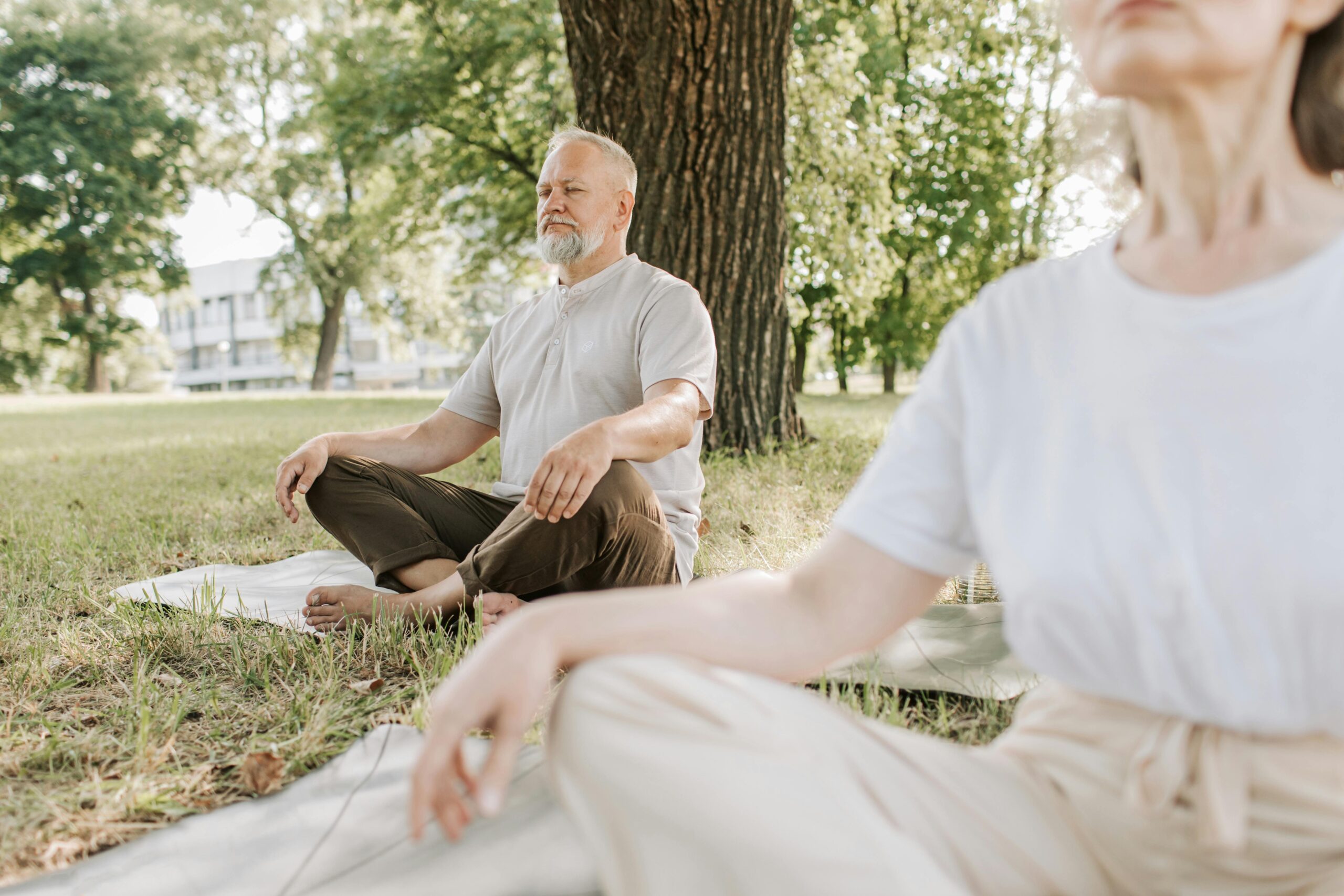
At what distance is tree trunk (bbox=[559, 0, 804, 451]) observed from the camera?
226 inches

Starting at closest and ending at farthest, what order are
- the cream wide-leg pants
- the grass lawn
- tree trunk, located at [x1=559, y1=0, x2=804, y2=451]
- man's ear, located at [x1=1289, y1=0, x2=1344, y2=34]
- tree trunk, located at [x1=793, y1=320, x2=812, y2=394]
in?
1. the cream wide-leg pants
2. man's ear, located at [x1=1289, y1=0, x2=1344, y2=34]
3. the grass lawn
4. tree trunk, located at [x1=559, y1=0, x2=804, y2=451]
5. tree trunk, located at [x1=793, y1=320, x2=812, y2=394]

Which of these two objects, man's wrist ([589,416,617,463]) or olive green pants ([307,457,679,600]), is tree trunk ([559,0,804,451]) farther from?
man's wrist ([589,416,617,463])

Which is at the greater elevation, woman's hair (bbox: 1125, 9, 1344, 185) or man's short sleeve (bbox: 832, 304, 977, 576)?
woman's hair (bbox: 1125, 9, 1344, 185)

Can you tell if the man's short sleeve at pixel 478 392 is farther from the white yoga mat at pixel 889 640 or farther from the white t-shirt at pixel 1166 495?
the white t-shirt at pixel 1166 495

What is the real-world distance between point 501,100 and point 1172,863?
13.6 m

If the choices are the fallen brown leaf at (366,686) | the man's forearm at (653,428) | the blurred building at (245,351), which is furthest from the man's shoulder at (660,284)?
the blurred building at (245,351)

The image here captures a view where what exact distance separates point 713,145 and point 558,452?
13.2 feet

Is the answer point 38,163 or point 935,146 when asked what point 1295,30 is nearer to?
point 935,146

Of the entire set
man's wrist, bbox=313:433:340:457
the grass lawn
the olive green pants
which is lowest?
the grass lawn

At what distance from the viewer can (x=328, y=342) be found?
28.4 meters

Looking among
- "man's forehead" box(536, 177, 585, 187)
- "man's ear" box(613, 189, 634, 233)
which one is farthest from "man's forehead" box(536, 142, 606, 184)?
"man's ear" box(613, 189, 634, 233)

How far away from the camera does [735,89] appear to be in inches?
234

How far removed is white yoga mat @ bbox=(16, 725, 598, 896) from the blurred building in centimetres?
5456

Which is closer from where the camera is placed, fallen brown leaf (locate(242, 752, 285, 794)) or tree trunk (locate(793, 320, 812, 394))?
fallen brown leaf (locate(242, 752, 285, 794))
